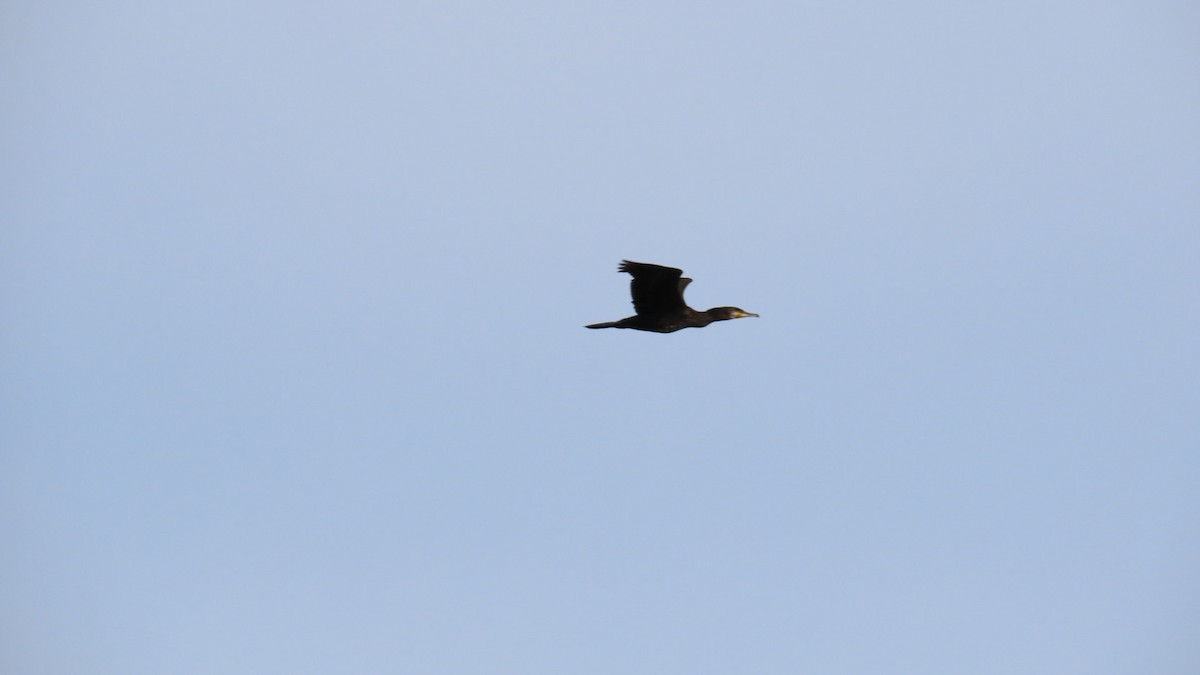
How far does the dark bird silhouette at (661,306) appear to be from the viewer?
2822cm

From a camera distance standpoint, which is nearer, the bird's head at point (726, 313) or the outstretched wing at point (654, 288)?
the outstretched wing at point (654, 288)

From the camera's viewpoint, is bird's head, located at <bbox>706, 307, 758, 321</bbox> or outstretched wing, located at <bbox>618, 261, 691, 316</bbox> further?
bird's head, located at <bbox>706, 307, 758, 321</bbox>

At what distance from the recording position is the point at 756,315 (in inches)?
1210

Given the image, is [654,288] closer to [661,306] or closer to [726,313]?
[661,306]

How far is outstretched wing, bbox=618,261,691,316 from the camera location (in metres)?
28.1

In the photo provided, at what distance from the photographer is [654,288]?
28.8 metres

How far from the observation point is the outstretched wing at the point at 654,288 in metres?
28.1

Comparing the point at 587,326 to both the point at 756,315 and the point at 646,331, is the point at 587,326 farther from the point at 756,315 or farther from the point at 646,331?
the point at 756,315

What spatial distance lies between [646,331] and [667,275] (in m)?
1.82

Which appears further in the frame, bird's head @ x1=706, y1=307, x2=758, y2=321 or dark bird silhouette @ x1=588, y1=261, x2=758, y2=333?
bird's head @ x1=706, y1=307, x2=758, y2=321

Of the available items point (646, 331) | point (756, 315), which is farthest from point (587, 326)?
point (756, 315)

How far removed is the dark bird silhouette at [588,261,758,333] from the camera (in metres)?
28.2

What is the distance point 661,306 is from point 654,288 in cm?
65

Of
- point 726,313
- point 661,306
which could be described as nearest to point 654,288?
point 661,306
